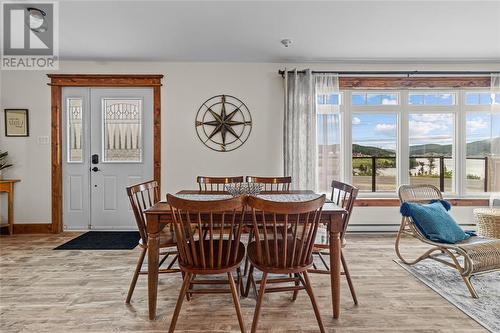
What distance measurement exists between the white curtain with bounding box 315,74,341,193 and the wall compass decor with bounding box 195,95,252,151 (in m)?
1.08

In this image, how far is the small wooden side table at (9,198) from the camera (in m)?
4.11

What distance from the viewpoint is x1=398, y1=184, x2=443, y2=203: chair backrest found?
3.33 m

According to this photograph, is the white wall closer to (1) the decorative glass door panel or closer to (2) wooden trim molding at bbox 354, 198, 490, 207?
(2) wooden trim molding at bbox 354, 198, 490, 207

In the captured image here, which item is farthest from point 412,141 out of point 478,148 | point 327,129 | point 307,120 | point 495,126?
point 307,120

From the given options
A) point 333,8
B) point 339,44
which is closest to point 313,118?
point 339,44

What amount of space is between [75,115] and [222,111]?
7.36ft

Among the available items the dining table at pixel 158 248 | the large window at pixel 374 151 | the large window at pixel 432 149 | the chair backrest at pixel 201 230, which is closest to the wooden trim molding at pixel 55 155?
the dining table at pixel 158 248

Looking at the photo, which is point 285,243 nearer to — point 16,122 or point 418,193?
point 418,193

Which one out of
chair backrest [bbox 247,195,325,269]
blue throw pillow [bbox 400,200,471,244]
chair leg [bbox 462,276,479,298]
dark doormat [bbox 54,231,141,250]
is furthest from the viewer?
dark doormat [bbox 54,231,141,250]

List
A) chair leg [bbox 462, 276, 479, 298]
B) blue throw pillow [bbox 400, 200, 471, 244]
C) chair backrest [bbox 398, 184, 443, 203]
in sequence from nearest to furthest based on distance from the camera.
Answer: chair leg [bbox 462, 276, 479, 298] < blue throw pillow [bbox 400, 200, 471, 244] < chair backrest [bbox 398, 184, 443, 203]

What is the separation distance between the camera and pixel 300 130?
431 cm

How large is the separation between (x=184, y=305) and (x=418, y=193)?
2836 millimetres

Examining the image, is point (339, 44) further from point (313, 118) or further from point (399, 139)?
point (399, 139)

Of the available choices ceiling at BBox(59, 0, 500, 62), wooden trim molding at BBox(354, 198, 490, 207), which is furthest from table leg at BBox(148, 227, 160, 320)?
wooden trim molding at BBox(354, 198, 490, 207)
